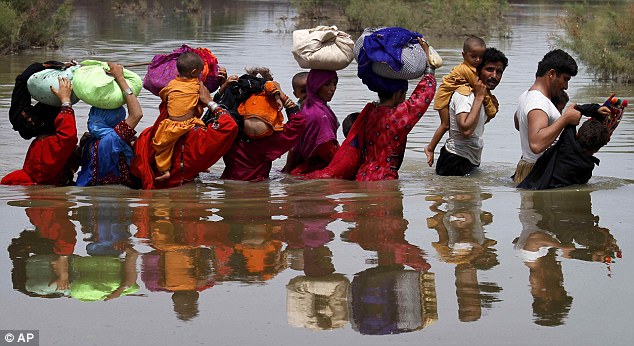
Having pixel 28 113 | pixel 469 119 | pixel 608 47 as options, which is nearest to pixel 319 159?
pixel 469 119

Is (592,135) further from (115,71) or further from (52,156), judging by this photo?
(52,156)

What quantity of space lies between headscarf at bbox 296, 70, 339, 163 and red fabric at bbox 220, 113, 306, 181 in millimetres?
114

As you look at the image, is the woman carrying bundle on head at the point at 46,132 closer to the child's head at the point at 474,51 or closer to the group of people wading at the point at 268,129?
the group of people wading at the point at 268,129

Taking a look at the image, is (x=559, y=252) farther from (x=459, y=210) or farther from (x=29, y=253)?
(x=29, y=253)

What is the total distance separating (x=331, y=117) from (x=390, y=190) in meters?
0.93

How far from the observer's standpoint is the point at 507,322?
4488 mm

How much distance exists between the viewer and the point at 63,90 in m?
7.57

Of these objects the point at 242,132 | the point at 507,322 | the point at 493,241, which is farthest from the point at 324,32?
the point at 507,322

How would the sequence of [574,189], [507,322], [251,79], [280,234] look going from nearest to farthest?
[507,322]
[280,234]
[574,189]
[251,79]

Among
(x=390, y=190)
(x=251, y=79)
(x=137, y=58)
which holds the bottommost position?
(x=137, y=58)

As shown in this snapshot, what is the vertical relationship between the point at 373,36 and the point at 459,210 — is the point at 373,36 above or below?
above

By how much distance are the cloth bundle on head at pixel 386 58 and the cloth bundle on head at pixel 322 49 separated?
20 centimetres

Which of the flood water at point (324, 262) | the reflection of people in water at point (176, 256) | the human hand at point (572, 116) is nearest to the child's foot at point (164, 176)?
the flood water at point (324, 262)

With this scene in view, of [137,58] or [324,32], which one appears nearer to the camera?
[324,32]
